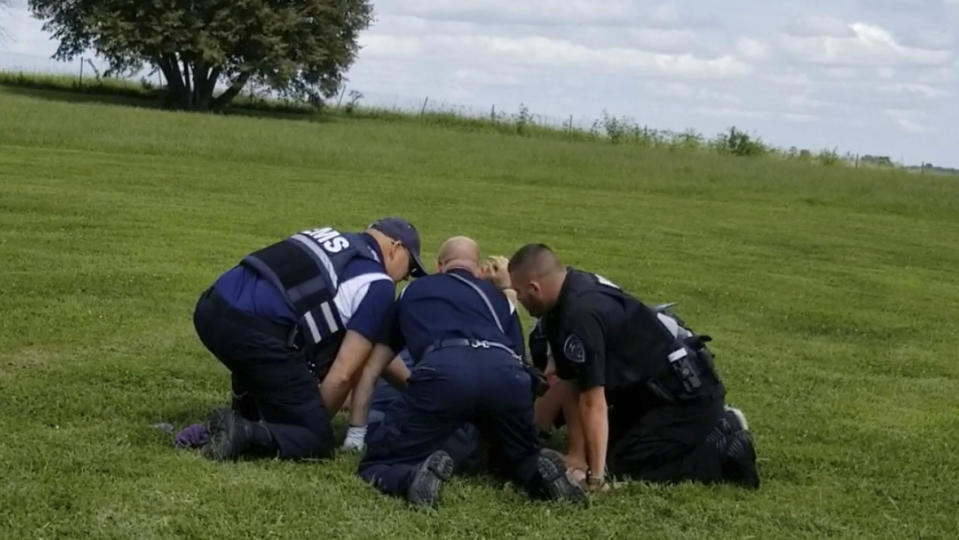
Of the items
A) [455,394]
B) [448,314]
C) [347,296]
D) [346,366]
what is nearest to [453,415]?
[455,394]

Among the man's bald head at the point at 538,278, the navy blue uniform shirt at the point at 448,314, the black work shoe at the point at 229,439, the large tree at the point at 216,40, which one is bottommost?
the black work shoe at the point at 229,439

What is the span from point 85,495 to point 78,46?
55377mm

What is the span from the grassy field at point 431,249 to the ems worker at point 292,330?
7.1 inches

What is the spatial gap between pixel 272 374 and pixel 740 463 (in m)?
2.34

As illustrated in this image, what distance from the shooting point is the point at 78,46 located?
56781mm

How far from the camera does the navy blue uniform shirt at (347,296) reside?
5.91 m

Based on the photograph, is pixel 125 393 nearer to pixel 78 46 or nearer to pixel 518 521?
pixel 518 521

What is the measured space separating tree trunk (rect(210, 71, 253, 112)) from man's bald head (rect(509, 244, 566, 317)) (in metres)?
49.1

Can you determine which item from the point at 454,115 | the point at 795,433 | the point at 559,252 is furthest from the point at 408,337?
the point at 454,115

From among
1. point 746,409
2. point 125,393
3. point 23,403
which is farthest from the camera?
point 746,409

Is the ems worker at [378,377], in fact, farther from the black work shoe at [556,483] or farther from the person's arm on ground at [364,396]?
the black work shoe at [556,483]

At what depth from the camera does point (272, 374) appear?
5.94 m

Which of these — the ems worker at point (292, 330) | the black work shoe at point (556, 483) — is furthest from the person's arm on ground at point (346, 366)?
the black work shoe at point (556, 483)

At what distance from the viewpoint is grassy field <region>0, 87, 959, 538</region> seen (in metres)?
5.38
